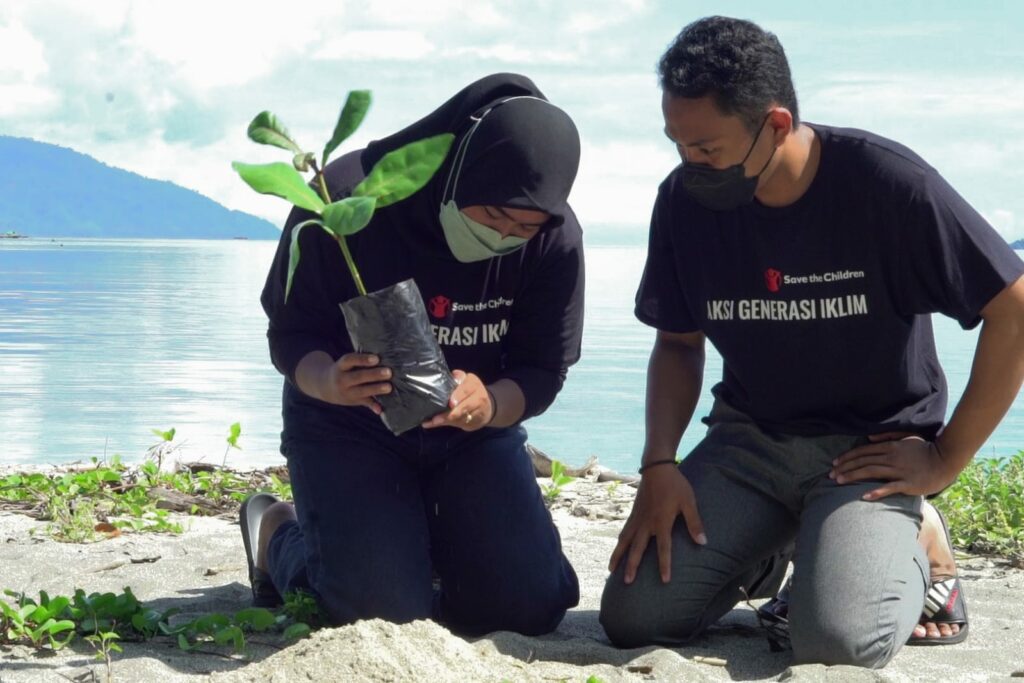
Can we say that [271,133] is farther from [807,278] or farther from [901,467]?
[901,467]

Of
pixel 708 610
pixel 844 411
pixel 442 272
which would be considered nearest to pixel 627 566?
pixel 708 610

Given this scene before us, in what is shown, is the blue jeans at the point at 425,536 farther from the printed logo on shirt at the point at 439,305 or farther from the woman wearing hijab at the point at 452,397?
the printed logo on shirt at the point at 439,305

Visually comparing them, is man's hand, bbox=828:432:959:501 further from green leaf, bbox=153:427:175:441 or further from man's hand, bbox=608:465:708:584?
green leaf, bbox=153:427:175:441

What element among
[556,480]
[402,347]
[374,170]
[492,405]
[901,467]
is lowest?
[556,480]

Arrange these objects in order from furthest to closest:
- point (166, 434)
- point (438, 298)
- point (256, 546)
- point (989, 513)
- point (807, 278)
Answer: point (166, 434)
point (989, 513)
point (256, 546)
point (438, 298)
point (807, 278)

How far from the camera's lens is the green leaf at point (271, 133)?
2.81m

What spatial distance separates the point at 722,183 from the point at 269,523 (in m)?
1.71

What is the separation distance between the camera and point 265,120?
2807 mm

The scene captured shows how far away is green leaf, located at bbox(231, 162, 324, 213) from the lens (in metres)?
2.68

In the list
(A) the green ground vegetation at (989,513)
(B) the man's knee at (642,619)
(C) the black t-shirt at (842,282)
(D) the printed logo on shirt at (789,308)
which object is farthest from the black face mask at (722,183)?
(A) the green ground vegetation at (989,513)

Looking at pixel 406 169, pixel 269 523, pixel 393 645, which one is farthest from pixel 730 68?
pixel 269 523

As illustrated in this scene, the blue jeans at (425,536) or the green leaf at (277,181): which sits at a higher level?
the green leaf at (277,181)

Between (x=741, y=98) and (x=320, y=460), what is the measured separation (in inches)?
58.2

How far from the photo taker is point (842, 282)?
3.13 metres
